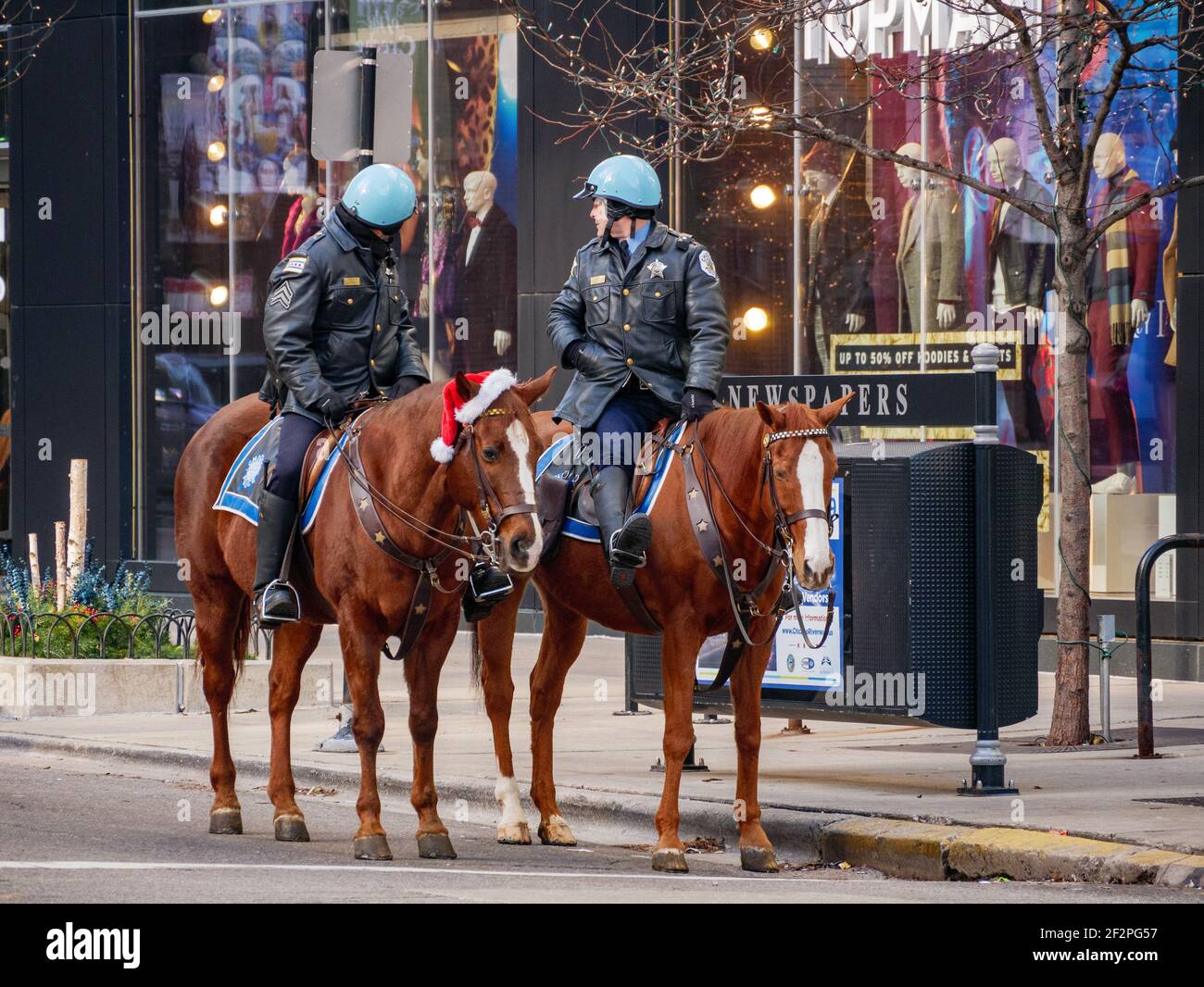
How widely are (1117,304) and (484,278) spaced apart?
694 centimetres

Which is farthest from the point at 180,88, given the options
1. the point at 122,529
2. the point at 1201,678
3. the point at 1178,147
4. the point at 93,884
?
the point at 93,884

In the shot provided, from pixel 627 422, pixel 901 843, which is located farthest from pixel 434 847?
pixel 627 422

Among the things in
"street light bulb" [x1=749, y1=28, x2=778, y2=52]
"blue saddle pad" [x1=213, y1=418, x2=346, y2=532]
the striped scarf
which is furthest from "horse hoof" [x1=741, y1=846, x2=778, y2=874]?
"street light bulb" [x1=749, y1=28, x2=778, y2=52]

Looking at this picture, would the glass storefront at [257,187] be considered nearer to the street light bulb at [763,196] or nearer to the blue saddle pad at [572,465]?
the street light bulb at [763,196]

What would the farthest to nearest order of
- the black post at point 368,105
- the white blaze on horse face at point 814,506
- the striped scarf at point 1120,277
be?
the striped scarf at point 1120,277 → the black post at point 368,105 → the white blaze on horse face at point 814,506

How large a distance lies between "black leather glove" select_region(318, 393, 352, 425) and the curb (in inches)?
97.8

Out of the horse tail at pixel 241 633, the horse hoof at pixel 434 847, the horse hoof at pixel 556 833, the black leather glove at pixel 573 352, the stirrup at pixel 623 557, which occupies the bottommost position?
the horse hoof at pixel 556 833

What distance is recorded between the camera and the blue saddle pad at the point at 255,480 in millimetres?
9477

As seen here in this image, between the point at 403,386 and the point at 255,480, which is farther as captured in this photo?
the point at 403,386

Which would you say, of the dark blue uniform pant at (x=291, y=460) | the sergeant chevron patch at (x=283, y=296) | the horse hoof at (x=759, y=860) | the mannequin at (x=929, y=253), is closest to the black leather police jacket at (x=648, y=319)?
the dark blue uniform pant at (x=291, y=460)

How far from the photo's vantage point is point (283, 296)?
31.9 ft

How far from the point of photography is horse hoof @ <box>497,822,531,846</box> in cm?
984

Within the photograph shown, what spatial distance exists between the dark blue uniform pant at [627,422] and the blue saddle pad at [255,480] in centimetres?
123

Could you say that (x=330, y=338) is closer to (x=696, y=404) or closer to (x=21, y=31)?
(x=696, y=404)
